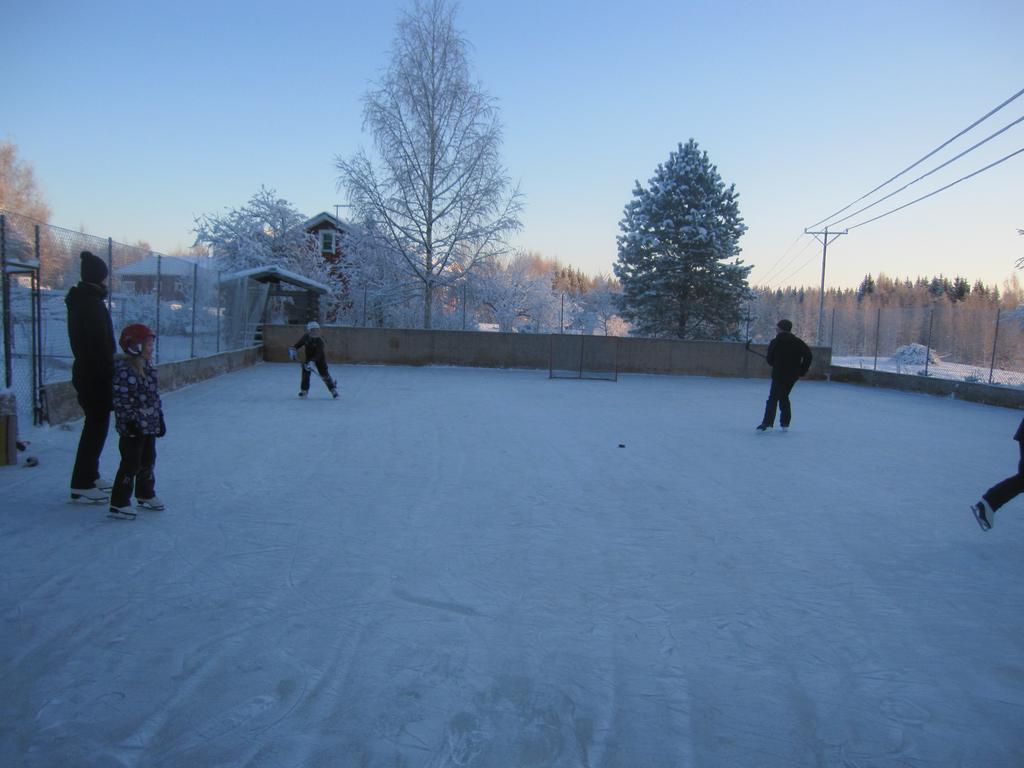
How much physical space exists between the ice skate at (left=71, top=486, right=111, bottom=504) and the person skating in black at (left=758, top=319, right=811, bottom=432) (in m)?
8.94

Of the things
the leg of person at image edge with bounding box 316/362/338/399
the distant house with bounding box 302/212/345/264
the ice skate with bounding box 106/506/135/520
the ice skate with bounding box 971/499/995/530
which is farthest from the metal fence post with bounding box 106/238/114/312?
the distant house with bounding box 302/212/345/264

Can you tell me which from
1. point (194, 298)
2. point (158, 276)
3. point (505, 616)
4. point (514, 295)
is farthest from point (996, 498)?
point (514, 295)

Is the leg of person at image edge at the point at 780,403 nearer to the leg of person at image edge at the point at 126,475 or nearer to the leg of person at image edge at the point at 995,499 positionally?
the leg of person at image edge at the point at 995,499

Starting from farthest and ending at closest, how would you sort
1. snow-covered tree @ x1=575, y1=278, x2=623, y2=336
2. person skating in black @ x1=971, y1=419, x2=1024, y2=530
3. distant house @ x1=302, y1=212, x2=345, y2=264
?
Result: distant house @ x1=302, y1=212, x2=345, y2=264 → snow-covered tree @ x1=575, y1=278, x2=623, y2=336 → person skating in black @ x1=971, y1=419, x2=1024, y2=530

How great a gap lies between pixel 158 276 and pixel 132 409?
28.9ft

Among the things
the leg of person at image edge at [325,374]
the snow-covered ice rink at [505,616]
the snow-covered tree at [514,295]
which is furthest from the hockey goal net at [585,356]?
the snow-covered ice rink at [505,616]

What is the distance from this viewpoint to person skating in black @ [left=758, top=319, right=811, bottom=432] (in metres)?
10.8

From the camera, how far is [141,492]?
5.46m

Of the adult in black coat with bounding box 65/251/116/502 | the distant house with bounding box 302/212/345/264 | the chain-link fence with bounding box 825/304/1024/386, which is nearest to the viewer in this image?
the adult in black coat with bounding box 65/251/116/502

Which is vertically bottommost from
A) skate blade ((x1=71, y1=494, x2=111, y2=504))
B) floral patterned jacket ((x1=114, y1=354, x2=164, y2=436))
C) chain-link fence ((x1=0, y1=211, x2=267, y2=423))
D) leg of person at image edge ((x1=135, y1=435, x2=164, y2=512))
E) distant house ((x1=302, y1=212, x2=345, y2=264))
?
skate blade ((x1=71, y1=494, x2=111, y2=504))

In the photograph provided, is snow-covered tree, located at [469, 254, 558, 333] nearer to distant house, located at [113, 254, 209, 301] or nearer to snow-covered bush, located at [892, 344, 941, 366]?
distant house, located at [113, 254, 209, 301]

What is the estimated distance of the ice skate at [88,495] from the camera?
559cm

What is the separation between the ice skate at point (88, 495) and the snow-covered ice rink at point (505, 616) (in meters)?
0.10

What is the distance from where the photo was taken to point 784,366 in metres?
10.8
